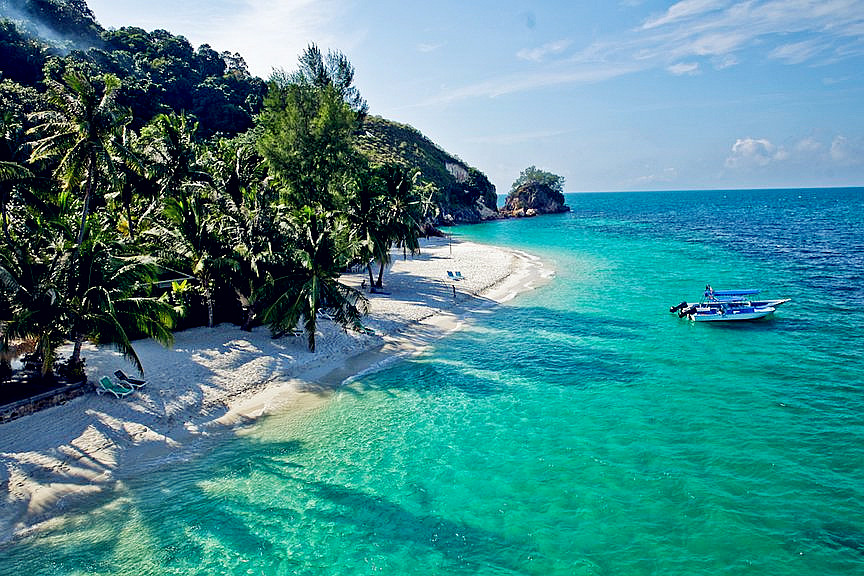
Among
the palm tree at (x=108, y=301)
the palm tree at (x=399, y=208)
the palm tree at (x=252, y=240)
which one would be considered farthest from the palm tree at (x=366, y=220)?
the palm tree at (x=108, y=301)

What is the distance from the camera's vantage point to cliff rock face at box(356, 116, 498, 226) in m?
121

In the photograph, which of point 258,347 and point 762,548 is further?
point 258,347

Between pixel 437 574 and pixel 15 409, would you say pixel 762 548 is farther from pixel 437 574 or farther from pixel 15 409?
pixel 15 409

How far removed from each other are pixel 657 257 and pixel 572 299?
32.1 m

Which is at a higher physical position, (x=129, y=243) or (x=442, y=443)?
(x=129, y=243)

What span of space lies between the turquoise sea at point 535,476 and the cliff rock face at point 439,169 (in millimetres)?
87454

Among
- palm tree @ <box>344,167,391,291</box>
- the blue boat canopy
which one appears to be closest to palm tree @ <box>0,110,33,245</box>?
palm tree @ <box>344,167,391,291</box>

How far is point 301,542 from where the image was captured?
1519 centimetres

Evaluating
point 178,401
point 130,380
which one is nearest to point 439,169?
point 130,380

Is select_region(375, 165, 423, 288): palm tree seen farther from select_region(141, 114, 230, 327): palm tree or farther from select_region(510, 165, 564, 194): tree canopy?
select_region(510, 165, 564, 194): tree canopy

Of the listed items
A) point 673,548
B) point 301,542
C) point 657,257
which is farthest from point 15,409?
point 657,257

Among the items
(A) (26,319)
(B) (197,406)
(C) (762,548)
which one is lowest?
(C) (762,548)

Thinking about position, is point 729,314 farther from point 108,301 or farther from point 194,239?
point 108,301

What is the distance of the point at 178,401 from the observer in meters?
22.7
